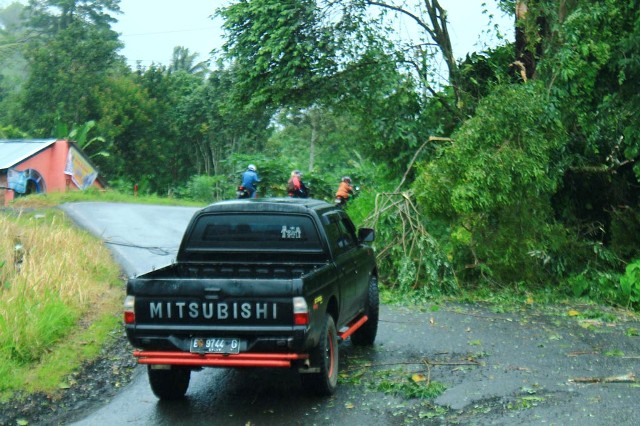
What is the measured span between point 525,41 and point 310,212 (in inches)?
457

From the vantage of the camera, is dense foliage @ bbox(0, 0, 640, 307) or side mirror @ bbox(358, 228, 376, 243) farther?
dense foliage @ bbox(0, 0, 640, 307)

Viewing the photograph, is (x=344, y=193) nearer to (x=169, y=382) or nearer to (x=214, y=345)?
(x=169, y=382)

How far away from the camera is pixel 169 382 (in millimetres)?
8188

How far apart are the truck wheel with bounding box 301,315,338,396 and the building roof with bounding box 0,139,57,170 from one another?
96.5ft

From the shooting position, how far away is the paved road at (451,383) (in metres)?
7.56

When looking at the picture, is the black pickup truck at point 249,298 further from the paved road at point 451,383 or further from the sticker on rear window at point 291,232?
the paved road at point 451,383

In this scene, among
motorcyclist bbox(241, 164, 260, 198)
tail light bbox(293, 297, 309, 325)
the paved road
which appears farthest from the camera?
motorcyclist bbox(241, 164, 260, 198)

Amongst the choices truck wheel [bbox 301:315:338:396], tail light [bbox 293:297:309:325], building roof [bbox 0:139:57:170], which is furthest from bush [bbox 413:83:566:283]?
building roof [bbox 0:139:57:170]

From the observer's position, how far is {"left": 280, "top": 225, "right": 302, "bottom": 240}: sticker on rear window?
9.27 meters

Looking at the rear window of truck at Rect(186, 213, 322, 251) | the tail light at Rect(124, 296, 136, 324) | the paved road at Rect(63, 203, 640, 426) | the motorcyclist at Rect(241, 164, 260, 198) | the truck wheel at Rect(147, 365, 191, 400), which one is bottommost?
the paved road at Rect(63, 203, 640, 426)

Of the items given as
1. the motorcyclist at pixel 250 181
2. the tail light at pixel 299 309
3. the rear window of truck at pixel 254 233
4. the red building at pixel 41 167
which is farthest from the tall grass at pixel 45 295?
the red building at pixel 41 167

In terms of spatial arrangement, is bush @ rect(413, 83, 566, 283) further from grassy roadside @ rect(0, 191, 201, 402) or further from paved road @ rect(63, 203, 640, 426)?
grassy roadside @ rect(0, 191, 201, 402)

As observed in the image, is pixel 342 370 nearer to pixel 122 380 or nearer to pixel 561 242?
pixel 122 380

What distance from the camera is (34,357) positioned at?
9.41m
